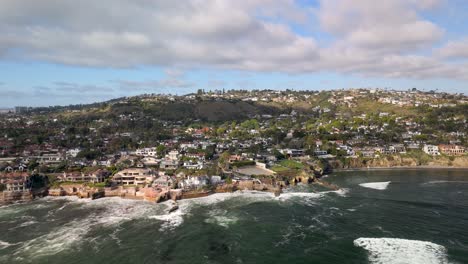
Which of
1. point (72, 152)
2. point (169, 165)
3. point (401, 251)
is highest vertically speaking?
point (72, 152)

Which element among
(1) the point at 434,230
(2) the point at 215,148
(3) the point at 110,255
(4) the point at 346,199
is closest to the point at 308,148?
(2) the point at 215,148

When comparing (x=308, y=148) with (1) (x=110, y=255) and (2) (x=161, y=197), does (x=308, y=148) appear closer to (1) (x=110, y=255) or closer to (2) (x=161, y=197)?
(2) (x=161, y=197)

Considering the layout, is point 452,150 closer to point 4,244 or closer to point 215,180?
point 215,180

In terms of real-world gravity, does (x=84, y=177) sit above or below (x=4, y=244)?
above

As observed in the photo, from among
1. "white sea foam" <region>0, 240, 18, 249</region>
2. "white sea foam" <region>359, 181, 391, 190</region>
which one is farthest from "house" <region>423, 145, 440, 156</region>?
"white sea foam" <region>0, 240, 18, 249</region>

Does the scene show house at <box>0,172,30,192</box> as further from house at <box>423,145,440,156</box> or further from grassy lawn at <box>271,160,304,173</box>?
house at <box>423,145,440,156</box>

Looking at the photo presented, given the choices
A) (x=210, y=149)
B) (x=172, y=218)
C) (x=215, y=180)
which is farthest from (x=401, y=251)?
(x=210, y=149)

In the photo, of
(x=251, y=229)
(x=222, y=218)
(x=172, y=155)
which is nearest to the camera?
(x=251, y=229)

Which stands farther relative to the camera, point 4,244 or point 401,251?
point 4,244
